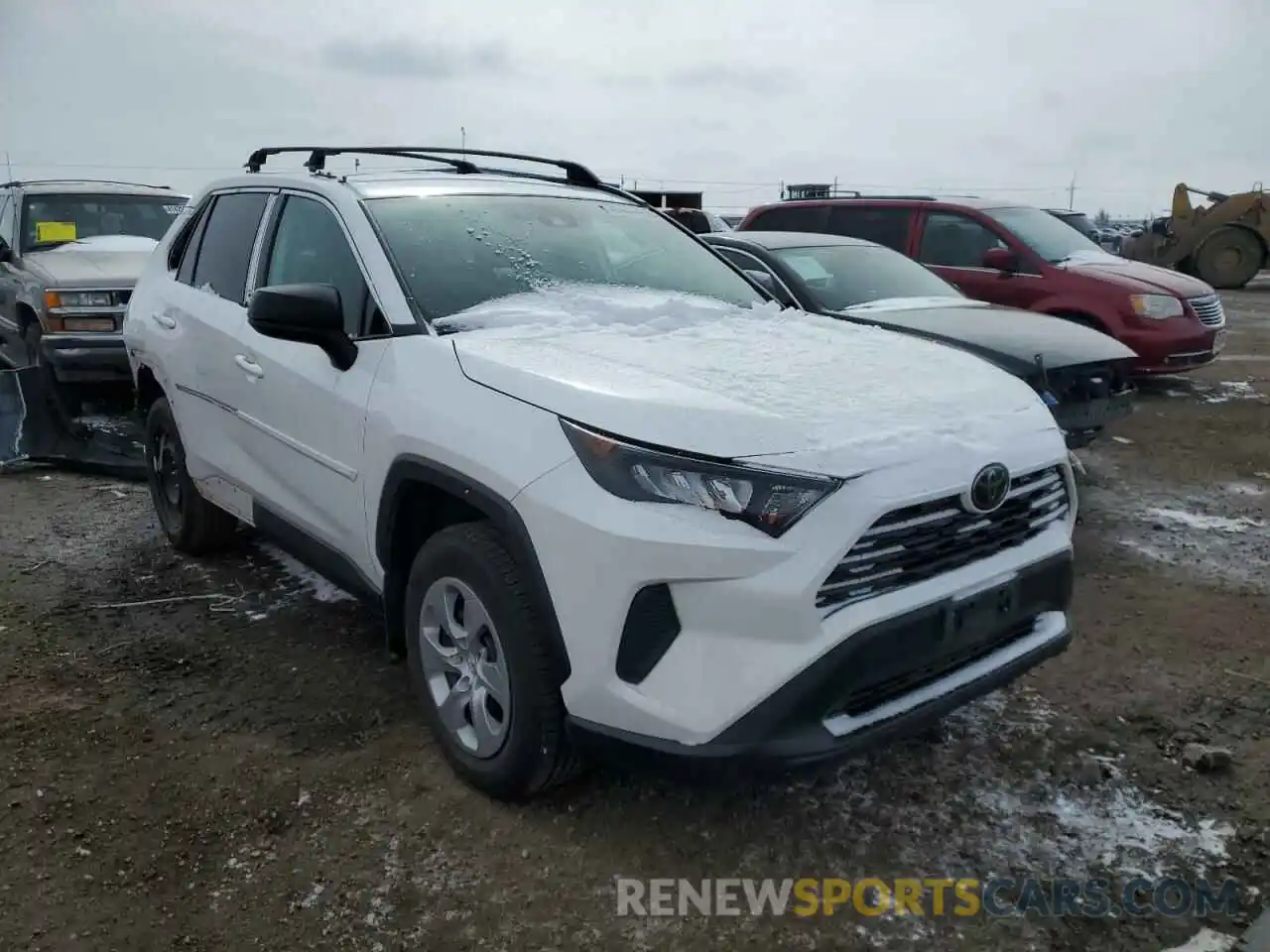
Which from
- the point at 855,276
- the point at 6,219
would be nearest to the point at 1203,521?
the point at 855,276

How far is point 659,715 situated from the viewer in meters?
2.31

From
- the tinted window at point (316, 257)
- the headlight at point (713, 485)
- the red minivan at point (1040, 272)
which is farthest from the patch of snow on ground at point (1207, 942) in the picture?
the red minivan at point (1040, 272)

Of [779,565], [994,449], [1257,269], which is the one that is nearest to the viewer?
[779,565]

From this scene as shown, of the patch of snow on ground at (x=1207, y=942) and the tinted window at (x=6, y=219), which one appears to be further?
the tinted window at (x=6, y=219)

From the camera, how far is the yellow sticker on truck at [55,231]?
809cm

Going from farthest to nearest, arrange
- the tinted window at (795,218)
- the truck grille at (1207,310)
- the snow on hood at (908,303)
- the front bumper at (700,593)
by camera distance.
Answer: the tinted window at (795,218), the truck grille at (1207,310), the snow on hood at (908,303), the front bumper at (700,593)

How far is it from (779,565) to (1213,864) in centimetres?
149

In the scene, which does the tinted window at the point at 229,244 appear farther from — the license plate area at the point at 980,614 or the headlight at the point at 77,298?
the headlight at the point at 77,298

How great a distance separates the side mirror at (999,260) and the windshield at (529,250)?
4736 mm

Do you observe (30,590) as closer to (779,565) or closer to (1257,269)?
(779,565)

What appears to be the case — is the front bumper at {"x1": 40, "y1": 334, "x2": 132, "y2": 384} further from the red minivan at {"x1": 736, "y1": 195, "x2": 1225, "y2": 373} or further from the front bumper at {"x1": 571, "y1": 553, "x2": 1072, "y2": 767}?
the front bumper at {"x1": 571, "y1": 553, "x2": 1072, "y2": 767}

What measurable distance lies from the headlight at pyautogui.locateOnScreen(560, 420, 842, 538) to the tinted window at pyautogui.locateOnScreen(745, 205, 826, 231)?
710cm

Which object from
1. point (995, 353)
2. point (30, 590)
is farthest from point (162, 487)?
point (995, 353)

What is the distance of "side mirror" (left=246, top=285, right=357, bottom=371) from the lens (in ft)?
9.59
